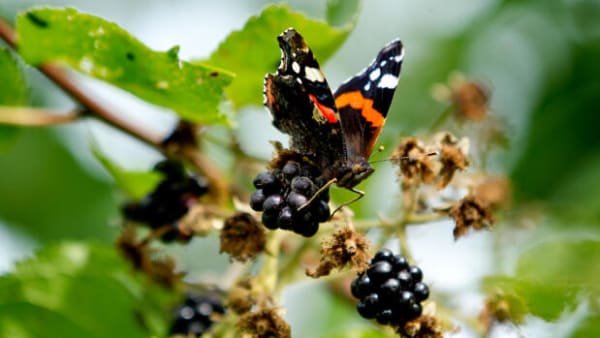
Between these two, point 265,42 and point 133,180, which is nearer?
point 265,42

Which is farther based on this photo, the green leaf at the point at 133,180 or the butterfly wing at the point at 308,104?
the green leaf at the point at 133,180

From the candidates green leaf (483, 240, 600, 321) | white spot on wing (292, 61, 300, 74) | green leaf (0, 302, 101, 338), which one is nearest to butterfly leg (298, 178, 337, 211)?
white spot on wing (292, 61, 300, 74)

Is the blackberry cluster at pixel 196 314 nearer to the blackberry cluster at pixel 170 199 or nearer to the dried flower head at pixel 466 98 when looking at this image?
the blackberry cluster at pixel 170 199

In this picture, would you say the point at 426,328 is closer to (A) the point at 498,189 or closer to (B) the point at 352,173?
(B) the point at 352,173

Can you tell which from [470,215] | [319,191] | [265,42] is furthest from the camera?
[265,42]

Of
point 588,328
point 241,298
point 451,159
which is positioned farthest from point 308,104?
point 588,328

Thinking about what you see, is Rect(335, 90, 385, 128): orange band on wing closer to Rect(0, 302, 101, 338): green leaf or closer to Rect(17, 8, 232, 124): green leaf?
Rect(17, 8, 232, 124): green leaf

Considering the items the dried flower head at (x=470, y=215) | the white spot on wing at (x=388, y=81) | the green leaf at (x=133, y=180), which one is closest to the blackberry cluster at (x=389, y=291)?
the dried flower head at (x=470, y=215)
